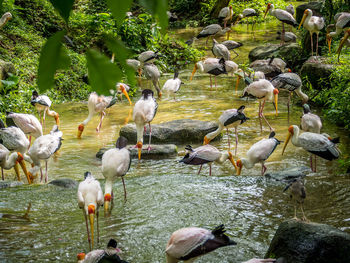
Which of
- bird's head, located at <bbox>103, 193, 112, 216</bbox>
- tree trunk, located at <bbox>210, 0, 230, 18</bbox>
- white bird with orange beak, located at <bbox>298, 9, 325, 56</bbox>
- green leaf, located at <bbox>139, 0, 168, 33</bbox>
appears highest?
tree trunk, located at <bbox>210, 0, 230, 18</bbox>

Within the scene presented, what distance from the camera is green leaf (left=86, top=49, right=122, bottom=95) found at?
0.75 metres

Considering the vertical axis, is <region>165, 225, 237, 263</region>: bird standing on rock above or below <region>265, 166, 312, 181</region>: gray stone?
above

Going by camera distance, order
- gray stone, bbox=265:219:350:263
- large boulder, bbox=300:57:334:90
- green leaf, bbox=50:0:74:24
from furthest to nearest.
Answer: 1. large boulder, bbox=300:57:334:90
2. gray stone, bbox=265:219:350:263
3. green leaf, bbox=50:0:74:24

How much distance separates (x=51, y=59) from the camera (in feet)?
2.40

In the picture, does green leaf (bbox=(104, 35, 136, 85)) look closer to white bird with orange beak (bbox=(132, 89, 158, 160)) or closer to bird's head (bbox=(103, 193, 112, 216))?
bird's head (bbox=(103, 193, 112, 216))

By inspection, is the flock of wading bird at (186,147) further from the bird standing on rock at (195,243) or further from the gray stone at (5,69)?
the gray stone at (5,69)

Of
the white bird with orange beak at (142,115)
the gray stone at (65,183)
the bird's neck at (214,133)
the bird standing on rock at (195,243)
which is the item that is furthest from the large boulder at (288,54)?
the bird standing on rock at (195,243)

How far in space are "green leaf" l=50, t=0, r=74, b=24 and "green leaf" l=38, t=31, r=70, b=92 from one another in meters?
0.03

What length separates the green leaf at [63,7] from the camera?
697 millimetres

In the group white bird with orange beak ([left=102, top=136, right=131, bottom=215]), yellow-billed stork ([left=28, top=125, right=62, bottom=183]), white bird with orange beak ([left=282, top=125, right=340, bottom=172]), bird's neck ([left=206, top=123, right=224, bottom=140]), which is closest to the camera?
white bird with orange beak ([left=102, top=136, right=131, bottom=215])

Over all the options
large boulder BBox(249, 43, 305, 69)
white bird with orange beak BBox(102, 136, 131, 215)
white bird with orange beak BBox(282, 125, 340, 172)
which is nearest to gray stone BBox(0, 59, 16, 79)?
white bird with orange beak BBox(102, 136, 131, 215)

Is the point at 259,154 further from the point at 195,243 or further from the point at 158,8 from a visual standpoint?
the point at 158,8

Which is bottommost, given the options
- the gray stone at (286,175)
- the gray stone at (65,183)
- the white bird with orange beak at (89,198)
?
the gray stone at (65,183)

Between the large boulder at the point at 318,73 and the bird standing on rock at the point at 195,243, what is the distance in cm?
610
